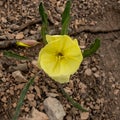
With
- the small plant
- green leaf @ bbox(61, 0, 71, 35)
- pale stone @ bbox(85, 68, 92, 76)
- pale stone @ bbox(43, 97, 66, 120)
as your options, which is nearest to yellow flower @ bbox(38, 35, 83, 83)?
the small plant

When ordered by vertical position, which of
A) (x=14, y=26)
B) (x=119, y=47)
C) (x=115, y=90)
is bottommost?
(x=115, y=90)

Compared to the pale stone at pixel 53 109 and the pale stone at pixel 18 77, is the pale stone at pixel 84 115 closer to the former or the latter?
the pale stone at pixel 53 109

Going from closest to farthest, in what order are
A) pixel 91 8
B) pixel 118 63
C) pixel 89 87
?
pixel 89 87, pixel 118 63, pixel 91 8

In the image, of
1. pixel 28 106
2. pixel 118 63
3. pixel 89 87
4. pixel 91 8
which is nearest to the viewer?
pixel 28 106

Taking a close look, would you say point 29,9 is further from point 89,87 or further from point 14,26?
point 89,87

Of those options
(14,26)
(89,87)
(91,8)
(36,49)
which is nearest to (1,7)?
(14,26)

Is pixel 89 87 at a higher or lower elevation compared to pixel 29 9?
lower

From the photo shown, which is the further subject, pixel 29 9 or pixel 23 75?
pixel 29 9

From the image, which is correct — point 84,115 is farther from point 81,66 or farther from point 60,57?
point 60,57
